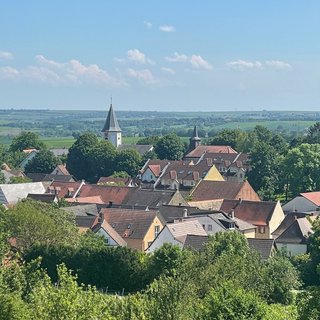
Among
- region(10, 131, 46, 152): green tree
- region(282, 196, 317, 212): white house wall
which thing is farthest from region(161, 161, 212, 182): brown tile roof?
region(10, 131, 46, 152): green tree

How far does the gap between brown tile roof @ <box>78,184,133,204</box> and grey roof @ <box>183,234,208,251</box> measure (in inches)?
888

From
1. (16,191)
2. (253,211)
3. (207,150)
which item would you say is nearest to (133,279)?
(253,211)

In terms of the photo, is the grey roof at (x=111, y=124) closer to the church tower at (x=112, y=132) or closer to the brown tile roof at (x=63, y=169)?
the church tower at (x=112, y=132)

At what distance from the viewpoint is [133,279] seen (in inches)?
1623

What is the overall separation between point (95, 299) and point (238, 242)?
2181cm

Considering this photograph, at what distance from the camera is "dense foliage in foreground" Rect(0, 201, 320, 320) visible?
21.7 meters

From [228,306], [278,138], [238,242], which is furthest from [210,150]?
[228,306]

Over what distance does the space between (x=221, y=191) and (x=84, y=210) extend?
61.7 feet

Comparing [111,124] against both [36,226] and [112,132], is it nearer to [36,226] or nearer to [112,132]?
[112,132]

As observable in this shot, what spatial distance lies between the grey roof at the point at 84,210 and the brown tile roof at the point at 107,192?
9926 mm

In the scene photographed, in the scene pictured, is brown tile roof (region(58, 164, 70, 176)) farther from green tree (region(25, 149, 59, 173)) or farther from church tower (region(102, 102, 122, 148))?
church tower (region(102, 102, 122, 148))

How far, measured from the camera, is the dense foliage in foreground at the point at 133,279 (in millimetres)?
21719

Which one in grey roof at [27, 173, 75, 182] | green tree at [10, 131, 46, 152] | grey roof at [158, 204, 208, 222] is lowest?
green tree at [10, 131, 46, 152]

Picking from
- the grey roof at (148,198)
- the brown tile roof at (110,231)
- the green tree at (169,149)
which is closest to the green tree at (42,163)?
the green tree at (169,149)
